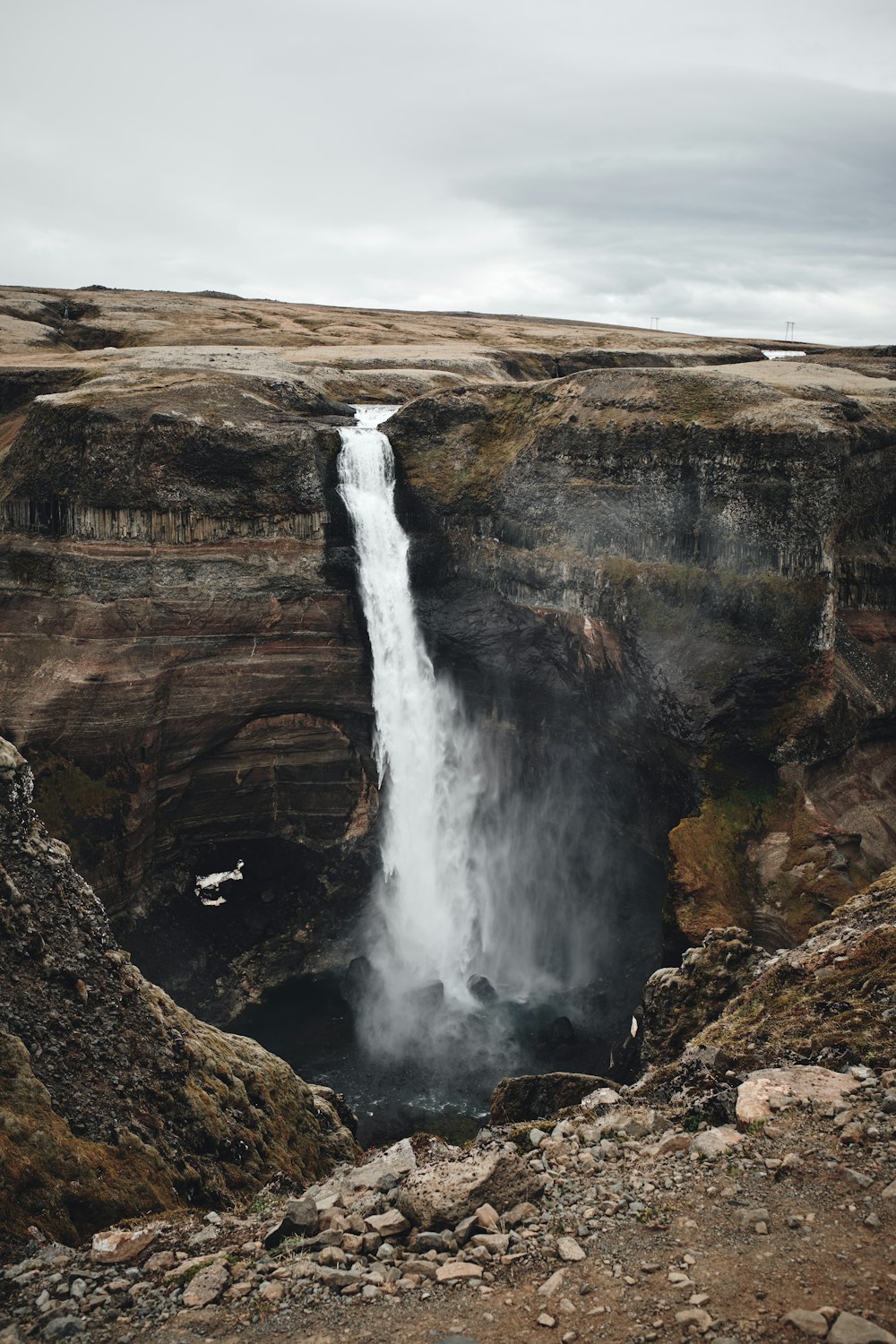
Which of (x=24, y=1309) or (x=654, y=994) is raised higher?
(x=24, y=1309)

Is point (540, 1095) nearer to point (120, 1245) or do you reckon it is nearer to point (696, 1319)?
point (120, 1245)

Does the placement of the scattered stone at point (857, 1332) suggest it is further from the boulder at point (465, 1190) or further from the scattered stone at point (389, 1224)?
the scattered stone at point (389, 1224)

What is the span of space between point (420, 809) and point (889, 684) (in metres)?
19.3

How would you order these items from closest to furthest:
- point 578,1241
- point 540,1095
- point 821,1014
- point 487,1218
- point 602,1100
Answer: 1. point 578,1241
2. point 487,1218
3. point 821,1014
4. point 602,1100
5. point 540,1095

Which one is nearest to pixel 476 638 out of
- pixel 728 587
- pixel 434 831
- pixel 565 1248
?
pixel 434 831

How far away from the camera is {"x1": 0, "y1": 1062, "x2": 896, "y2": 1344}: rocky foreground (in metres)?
9.77

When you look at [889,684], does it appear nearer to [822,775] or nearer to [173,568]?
[822,775]

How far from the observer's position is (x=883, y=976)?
15477 mm

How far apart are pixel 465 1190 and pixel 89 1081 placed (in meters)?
6.16

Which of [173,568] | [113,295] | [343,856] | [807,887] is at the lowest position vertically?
[343,856]

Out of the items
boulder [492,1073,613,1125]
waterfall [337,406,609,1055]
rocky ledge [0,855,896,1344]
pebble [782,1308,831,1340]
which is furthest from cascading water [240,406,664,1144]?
pebble [782,1308,831,1340]

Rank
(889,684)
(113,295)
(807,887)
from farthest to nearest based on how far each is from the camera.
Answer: (113,295), (889,684), (807,887)

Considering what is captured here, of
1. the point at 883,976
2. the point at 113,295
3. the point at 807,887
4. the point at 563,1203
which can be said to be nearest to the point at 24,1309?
the point at 563,1203

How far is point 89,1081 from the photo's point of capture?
15.0 metres
